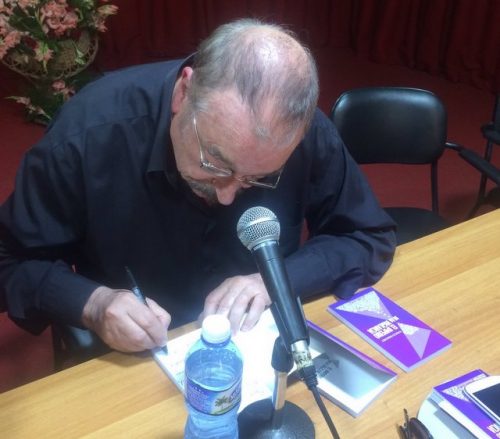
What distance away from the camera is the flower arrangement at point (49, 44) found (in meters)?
2.90

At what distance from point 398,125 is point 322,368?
1.16 m

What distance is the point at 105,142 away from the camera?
3.94 ft

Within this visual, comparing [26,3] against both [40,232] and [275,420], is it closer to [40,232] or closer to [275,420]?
[40,232]

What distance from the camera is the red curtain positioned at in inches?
161

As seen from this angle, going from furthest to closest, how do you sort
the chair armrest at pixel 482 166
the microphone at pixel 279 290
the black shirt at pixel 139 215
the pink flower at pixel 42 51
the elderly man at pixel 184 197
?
the pink flower at pixel 42 51 < the chair armrest at pixel 482 166 < the black shirt at pixel 139 215 < the elderly man at pixel 184 197 < the microphone at pixel 279 290

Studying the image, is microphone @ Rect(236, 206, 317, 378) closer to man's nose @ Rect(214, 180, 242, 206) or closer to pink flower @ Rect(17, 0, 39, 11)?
man's nose @ Rect(214, 180, 242, 206)

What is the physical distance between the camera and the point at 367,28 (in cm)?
468

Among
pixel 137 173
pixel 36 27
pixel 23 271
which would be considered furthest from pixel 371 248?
pixel 36 27

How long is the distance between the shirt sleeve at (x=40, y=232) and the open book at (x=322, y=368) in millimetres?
240

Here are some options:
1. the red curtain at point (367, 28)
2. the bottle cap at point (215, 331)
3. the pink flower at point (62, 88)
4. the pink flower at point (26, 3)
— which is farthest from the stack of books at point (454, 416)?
the red curtain at point (367, 28)

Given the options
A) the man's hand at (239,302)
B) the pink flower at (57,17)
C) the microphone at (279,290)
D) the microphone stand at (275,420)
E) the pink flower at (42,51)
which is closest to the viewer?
the microphone at (279,290)

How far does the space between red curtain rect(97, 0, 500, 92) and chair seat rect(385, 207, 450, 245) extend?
2367mm

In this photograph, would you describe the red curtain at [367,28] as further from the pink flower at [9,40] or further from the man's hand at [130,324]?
the man's hand at [130,324]

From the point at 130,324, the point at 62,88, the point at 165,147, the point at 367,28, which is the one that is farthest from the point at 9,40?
the point at 367,28
